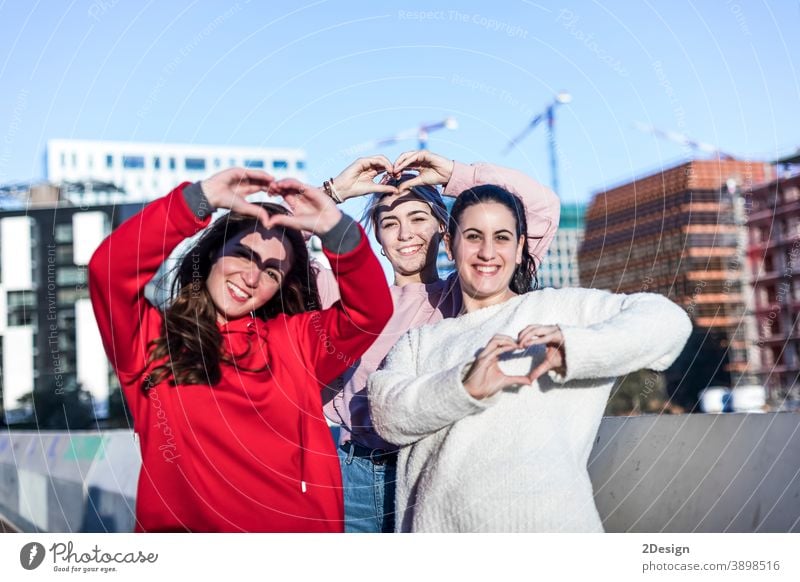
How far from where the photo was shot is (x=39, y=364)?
13055mm

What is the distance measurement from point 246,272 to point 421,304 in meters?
0.40

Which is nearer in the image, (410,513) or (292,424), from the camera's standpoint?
(410,513)

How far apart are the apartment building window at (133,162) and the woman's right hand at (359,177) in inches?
35.3

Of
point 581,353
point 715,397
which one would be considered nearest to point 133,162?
point 581,353

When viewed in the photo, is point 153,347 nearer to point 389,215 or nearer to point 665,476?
point 389,215

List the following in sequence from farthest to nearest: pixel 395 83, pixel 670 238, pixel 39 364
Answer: pixel 39 364
pixel 670 238
pixel 395 83

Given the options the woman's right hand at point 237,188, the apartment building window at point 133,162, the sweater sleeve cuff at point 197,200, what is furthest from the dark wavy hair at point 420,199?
the apartment building window at point 133,162

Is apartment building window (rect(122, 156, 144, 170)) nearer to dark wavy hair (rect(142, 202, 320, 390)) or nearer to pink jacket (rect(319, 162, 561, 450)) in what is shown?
dark wavy hair (rect(142, 202, 320, 390))

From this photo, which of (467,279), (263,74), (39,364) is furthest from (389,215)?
(39,364)

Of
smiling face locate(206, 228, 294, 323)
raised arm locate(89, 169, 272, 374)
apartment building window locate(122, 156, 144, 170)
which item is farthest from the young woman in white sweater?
apartment building window locate(122, 156, 144, 170)

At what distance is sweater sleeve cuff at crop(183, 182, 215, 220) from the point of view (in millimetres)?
1861

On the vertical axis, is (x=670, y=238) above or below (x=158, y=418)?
above

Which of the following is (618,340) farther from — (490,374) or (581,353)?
(490,374)

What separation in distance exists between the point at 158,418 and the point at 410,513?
1.86ft
